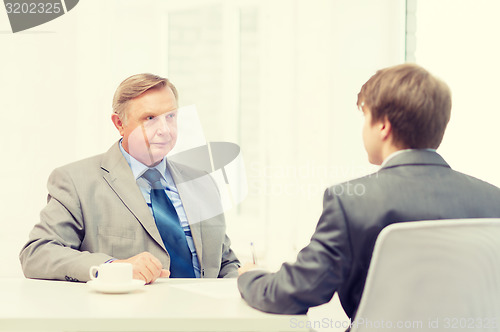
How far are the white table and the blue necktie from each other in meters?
0.49

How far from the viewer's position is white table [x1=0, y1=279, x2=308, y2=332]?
3.05 feet

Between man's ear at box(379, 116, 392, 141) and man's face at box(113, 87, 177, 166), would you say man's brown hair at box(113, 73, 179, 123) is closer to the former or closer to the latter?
man's face at box(113, 87, 177, 166)

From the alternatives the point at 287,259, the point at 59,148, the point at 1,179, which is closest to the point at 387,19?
the point at 287,259

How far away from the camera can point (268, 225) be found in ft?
8.29

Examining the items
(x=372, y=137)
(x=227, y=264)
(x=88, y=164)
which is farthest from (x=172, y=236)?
(x=372, y=137)

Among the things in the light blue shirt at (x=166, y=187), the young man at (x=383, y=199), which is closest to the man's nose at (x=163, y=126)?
the light blue shirt at (x=166, y=187)

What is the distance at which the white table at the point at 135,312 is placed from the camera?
930 millimetres

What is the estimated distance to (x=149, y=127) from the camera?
72.9 inches

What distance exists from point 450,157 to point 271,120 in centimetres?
83

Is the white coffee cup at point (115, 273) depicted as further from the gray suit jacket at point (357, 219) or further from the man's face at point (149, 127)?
the man's face at point (149, 127)

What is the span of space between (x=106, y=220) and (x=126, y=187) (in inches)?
4.9

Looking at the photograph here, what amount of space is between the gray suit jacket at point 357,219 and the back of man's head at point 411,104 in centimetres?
7

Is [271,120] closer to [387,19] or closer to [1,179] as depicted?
[387,19]

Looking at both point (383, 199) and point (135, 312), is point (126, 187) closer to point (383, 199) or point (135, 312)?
point (135, 312)
